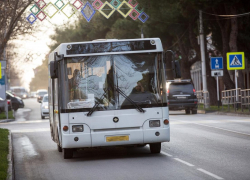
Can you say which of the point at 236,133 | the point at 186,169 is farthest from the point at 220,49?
the point at 186,169

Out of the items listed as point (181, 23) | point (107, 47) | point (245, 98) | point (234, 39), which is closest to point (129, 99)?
point (107, 47)

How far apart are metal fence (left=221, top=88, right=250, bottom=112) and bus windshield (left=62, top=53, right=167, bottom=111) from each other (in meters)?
17.4

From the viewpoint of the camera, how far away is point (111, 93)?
12.8 meters

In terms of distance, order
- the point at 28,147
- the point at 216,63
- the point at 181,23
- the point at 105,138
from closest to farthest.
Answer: the point at 105,138
the point at 28,147
the point at 216,63
the point at 181,23

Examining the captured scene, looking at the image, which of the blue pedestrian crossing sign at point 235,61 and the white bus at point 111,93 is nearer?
the white bus at point 111,93

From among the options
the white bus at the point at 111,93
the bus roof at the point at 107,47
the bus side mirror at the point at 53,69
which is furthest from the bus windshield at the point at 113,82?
the bus side mirror at the point at 53,69

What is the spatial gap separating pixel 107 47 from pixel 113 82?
782 millimetres

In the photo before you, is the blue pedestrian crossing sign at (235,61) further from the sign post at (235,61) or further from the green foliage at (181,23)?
the green foliage at (181,23)

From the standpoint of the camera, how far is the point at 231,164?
11094mm

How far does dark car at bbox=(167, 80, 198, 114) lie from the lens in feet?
109

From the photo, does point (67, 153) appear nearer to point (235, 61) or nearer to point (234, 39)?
point (235, 61)

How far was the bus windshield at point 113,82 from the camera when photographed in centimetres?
1274

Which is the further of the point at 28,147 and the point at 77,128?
the point at 28,147

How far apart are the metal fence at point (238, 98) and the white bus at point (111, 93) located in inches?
686
